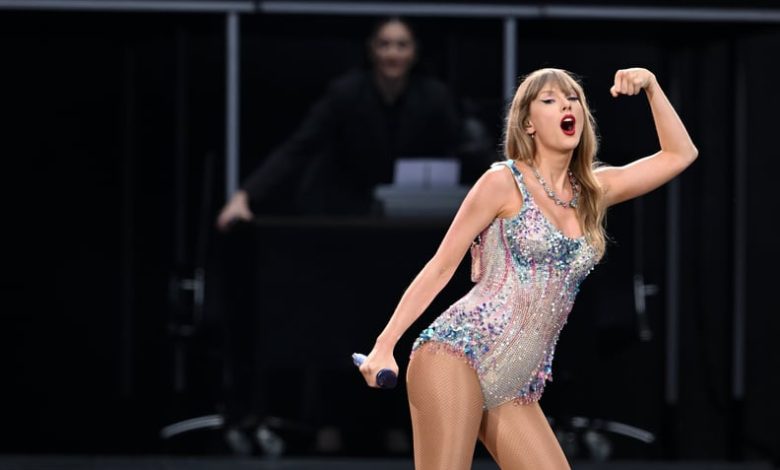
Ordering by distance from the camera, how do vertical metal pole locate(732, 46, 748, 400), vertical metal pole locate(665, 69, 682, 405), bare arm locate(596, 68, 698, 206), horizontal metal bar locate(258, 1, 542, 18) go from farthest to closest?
vertical metal pole locate(665, 69, 682, 405)
vertical metal pole locate(732, 46, 748, 400)
horizontal metal bar locate(258, 1, 542, 18)
bare arm locate(596, 68, 698, 206)

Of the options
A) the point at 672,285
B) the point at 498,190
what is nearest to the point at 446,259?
the point at 498,190

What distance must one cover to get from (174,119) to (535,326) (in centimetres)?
472

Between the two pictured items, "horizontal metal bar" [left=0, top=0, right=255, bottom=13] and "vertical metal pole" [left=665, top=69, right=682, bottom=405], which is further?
"vertical metal pole" [left=665, top=69, right=682, bottom=405]

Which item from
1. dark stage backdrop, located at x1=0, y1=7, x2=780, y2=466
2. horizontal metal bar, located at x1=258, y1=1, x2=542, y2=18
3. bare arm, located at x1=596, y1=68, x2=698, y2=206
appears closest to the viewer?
bare arm, located at x1=596, y1=68, x2=698, y2=206

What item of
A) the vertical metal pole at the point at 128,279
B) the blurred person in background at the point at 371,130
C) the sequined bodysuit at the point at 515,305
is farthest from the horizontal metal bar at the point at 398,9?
the sequined bodysuit at the point at 515,305

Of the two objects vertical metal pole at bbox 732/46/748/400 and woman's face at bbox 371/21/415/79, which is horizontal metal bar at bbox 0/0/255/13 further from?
vertical metal pole at bbox 732/46/748/400

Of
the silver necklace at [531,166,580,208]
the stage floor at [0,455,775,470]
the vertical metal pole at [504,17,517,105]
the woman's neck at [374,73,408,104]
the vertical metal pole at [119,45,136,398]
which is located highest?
the vertical metal pole at [504,17,517,105]

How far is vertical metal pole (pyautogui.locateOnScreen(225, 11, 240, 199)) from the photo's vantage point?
719 cm

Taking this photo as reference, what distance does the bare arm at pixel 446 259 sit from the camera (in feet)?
11.5

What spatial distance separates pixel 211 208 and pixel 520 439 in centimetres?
427

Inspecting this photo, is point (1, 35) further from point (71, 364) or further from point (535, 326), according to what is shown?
point (535, 326)

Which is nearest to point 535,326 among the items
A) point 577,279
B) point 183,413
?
point 577,279

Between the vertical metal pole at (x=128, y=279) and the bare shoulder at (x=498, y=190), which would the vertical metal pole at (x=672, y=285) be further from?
the bare shoulder at (x=498, y=190)

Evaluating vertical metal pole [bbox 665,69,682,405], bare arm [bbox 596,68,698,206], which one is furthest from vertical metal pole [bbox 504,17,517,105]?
bare arm [bbox 596,68,698,206]
